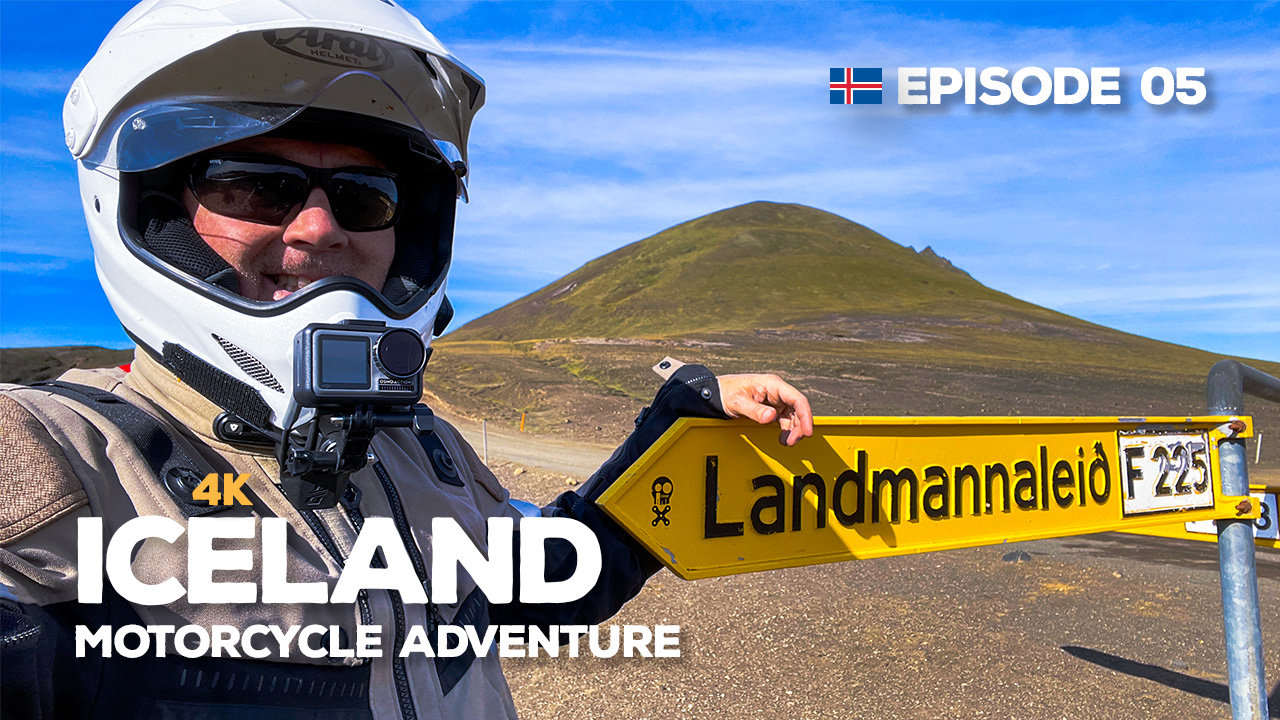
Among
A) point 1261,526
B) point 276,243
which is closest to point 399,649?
point 276,243

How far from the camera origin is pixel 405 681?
1445mm

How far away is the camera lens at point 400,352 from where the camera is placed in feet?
4.28

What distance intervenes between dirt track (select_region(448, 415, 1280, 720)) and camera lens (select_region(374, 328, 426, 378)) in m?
3.66

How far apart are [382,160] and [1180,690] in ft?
18.0

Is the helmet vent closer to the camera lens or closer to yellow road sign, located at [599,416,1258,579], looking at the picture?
the camera lens

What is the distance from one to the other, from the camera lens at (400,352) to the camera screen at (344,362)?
0.02 meters

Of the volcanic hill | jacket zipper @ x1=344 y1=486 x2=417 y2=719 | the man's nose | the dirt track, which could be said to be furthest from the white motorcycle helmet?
the volcanic hill

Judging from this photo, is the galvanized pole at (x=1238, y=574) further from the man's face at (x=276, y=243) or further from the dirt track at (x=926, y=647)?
the man's face at (x=276, y=243)

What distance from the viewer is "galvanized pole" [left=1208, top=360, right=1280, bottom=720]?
3469mm

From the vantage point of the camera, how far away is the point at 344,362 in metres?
1.28

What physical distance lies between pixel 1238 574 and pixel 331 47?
13.5 ft

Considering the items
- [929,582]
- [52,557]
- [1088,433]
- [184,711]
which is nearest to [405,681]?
[184,711]

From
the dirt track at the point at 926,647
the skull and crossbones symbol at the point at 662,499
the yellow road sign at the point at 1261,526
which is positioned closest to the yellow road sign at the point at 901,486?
the skull and crossbones symbol at the point at 662,499

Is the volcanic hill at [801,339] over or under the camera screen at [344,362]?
over
